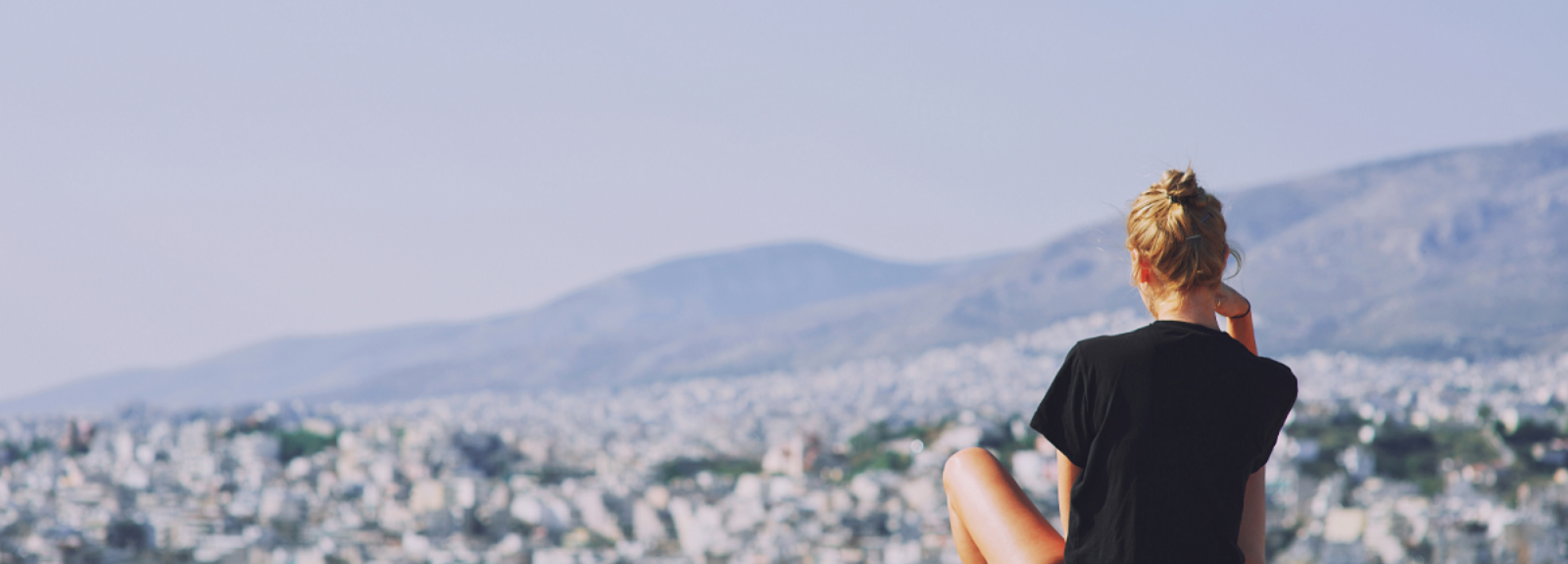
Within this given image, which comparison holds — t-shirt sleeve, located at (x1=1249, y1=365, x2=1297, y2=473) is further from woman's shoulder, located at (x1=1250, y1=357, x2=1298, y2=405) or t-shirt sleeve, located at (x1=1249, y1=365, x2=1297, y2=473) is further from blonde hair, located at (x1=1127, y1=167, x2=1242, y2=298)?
blonde hair, located at (x1=1127, y1=167, x2=1242, y2=298)

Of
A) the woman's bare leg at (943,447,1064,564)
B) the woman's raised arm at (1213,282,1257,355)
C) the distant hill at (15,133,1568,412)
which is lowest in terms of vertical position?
the distant hill at (15,133,1568,412)

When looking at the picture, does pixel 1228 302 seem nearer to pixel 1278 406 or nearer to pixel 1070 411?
pixel 1278 406

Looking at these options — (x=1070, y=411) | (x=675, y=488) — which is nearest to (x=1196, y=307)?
(x=1070, y=411)

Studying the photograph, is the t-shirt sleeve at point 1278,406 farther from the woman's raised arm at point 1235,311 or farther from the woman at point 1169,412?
the woman's raised arm at point 1235,311

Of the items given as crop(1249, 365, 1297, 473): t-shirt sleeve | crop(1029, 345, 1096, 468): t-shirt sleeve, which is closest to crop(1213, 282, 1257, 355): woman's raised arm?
crop(1249, 365, 1297, 473): t-shirt sleeve

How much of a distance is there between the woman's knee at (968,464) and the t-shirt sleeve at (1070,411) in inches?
8.8

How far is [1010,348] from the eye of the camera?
293 feet

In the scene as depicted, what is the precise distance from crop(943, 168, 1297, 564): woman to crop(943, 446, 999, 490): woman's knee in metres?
0.22

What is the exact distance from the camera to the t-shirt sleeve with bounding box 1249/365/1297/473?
2092 mm

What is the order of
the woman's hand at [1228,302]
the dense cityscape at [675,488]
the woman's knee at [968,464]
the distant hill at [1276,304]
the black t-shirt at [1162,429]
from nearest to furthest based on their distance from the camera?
the black t-shirt at [1162,429], the woman's hand at [1228,302], the woman's knee at [968,464], the dense cityscape at [675,488], the distant hill at [1276,304]

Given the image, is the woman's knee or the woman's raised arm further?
the woman's knee

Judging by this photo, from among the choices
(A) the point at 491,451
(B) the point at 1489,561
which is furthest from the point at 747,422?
(B) the point at 1489,561

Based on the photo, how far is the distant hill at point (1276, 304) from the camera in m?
86.8

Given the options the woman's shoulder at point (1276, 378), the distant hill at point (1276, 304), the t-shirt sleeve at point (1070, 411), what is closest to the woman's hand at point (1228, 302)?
the woman's shoulder at point (1276, 378)
